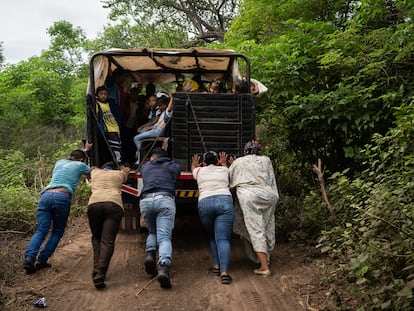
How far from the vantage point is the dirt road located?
421 cm

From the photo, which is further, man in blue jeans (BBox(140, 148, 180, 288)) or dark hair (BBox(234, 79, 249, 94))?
dark hair (BBox(234, 79, 249, 94))

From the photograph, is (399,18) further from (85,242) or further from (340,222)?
(85,242)

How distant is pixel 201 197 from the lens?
521 centimetres

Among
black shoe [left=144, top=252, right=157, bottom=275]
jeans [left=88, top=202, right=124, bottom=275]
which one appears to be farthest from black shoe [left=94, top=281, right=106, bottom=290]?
black shoe [left=144, top=252, right=157, bottom=275]

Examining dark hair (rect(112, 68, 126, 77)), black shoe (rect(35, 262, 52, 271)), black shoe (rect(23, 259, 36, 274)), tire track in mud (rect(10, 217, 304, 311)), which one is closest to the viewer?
tire track in mud (rect(10, 217, 304, 311))

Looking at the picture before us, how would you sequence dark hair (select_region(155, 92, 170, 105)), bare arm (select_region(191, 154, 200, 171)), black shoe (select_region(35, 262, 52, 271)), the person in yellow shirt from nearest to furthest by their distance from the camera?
1. black shoe (select_region(35, 262, 52, 271))
2. bare arm (select_region(191, 154, 200, 171))
3. the person in yellow shirt
4. dark hair (select_region(155, 92, 170, 105))

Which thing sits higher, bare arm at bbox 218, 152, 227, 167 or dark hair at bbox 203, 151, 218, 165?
dark hair at bbox 203, 151, 218, 165

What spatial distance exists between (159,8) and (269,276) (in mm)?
16138

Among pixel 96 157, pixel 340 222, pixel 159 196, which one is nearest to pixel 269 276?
pixel 340 222

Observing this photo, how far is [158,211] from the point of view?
16.2 feet

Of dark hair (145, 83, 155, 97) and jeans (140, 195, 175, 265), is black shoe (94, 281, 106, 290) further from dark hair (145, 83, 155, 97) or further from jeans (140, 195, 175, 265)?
dark hair (145, 83, 155, 97)

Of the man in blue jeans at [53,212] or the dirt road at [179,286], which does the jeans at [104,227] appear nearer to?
the dirt road at [179,286]

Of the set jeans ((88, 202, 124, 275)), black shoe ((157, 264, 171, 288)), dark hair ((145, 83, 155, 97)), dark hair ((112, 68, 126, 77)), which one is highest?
dark hair ((112, 68, 126, 77))

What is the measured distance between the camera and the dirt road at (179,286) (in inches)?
166
